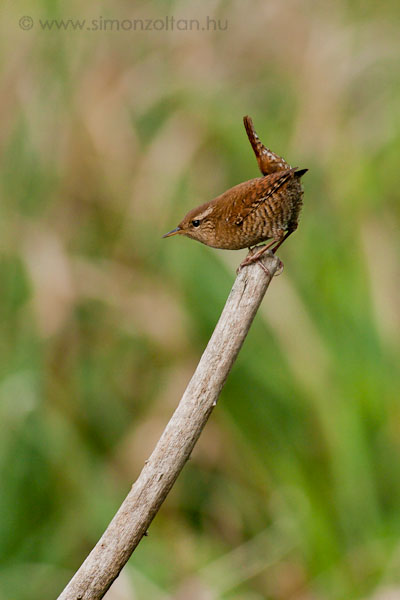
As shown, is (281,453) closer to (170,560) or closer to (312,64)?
(170,560)

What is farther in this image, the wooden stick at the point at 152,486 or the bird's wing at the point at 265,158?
the bird's wing at the point at 265,158

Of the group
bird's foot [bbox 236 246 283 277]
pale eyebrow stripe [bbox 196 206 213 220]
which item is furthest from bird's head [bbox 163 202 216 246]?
bird's foot [bbox 236 246 283 277]

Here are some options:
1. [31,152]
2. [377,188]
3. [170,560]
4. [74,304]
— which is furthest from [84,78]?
[170,560]

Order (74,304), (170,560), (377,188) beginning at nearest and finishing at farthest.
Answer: (170,560) < (74,304) < (377,188)

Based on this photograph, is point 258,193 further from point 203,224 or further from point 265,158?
point 203,224

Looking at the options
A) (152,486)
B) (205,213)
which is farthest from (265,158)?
(152,486)

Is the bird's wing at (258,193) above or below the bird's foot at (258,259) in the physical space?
above

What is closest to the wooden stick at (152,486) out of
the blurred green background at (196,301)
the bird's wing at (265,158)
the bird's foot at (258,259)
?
the bird's foot at (258,259)

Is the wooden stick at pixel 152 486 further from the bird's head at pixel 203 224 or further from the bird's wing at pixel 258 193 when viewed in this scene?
the bird's head at pixel 203 224
